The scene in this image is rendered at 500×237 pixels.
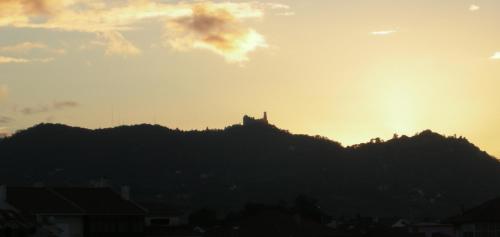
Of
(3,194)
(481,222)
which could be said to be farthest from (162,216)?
(481,222)

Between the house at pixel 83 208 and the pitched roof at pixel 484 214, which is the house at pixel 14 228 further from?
the house at pixel 83 208

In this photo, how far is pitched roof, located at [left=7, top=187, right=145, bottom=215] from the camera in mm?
84375

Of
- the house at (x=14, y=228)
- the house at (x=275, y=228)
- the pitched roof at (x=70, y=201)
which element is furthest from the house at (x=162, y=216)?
the house at (x=14, y=228)

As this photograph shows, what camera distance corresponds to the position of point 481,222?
2795 inches

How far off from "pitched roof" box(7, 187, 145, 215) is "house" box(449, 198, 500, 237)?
29.6 metres

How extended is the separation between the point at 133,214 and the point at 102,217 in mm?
2913

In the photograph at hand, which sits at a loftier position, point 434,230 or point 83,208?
point 83,208

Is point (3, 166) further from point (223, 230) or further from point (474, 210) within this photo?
point (474, 210)

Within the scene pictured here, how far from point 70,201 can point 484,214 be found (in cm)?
3381

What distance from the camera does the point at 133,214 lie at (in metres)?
92.5

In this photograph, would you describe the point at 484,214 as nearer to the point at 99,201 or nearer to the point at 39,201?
the point at 39,201

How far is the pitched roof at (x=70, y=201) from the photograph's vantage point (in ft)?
277

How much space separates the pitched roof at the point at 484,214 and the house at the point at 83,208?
27.2m

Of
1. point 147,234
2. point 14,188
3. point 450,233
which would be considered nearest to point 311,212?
point 450,233
